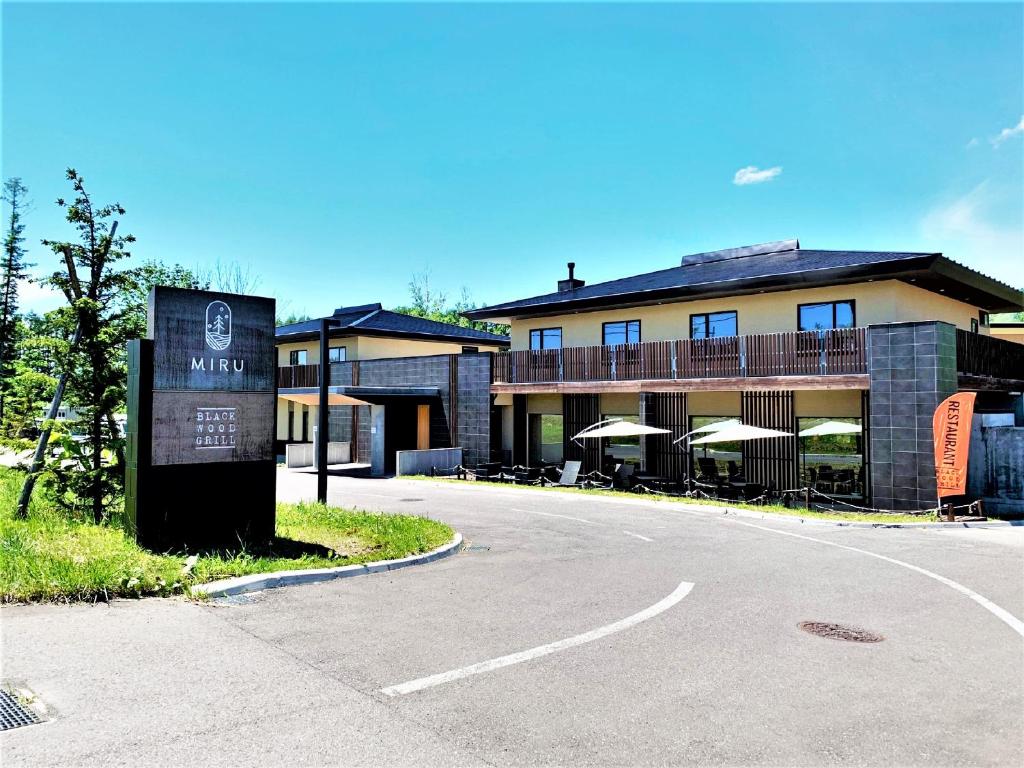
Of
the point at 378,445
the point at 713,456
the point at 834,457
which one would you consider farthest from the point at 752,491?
the point at 378,445

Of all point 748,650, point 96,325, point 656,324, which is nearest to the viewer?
point 748,650

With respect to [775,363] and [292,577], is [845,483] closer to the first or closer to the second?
[775,363]

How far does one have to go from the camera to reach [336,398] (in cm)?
2717

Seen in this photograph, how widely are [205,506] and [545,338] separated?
20.6 metres

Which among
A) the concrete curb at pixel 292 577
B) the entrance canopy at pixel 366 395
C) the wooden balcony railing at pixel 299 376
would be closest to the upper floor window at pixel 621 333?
the entrance canopy at pixel 366 395

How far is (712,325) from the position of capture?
24656 millimetres

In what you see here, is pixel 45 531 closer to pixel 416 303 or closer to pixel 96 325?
pixel 96 325

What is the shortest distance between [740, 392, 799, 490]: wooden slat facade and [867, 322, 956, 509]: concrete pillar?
4101mm

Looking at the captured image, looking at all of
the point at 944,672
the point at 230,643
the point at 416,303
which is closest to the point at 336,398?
the point at 230,643

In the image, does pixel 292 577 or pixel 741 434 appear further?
pixel 741 434

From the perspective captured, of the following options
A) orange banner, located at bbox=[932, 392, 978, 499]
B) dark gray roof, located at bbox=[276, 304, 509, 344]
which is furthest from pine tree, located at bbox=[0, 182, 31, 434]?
orange banner, located at bbox=[932, 392, 978, 499]

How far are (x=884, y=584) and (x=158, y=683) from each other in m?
8.87

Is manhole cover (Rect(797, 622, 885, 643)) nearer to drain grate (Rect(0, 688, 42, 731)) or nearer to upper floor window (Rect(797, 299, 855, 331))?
drain grate (Rect(0, 688, 42, 731))

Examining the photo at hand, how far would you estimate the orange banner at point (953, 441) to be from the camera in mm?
16203
